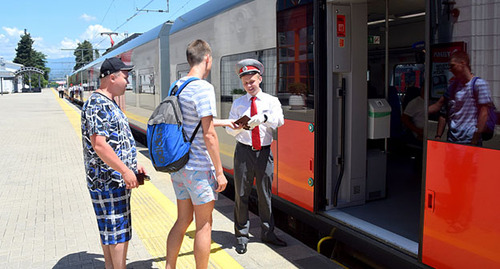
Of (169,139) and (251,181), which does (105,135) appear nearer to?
(169,139)

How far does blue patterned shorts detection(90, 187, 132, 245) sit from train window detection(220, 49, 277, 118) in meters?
2.11

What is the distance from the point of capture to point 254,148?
4.04 m

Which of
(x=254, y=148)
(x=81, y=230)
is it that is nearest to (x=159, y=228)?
(x=81, y=230)

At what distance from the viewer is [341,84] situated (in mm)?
4168

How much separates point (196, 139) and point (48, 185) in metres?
5.22

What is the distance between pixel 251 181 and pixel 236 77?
1.85 metres

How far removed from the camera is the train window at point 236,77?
4.67 m

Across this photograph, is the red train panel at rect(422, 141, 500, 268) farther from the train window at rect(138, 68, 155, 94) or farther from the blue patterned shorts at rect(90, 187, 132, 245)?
the train window at rect(138, 68, 155, 94)

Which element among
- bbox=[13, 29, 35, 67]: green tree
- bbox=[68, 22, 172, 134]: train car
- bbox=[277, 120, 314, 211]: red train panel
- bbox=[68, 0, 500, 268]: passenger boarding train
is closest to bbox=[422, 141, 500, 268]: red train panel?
bbox=[68, 0, 500, 268]: passenger boarding train

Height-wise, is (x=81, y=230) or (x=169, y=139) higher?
(x=169, y=139)

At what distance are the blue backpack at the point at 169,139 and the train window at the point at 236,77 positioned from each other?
1.86 metres

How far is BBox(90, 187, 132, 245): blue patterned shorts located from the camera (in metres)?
3.12

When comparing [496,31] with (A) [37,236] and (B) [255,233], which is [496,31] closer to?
(B) [255,233]

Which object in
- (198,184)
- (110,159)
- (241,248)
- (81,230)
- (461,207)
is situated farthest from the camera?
(81,230)
